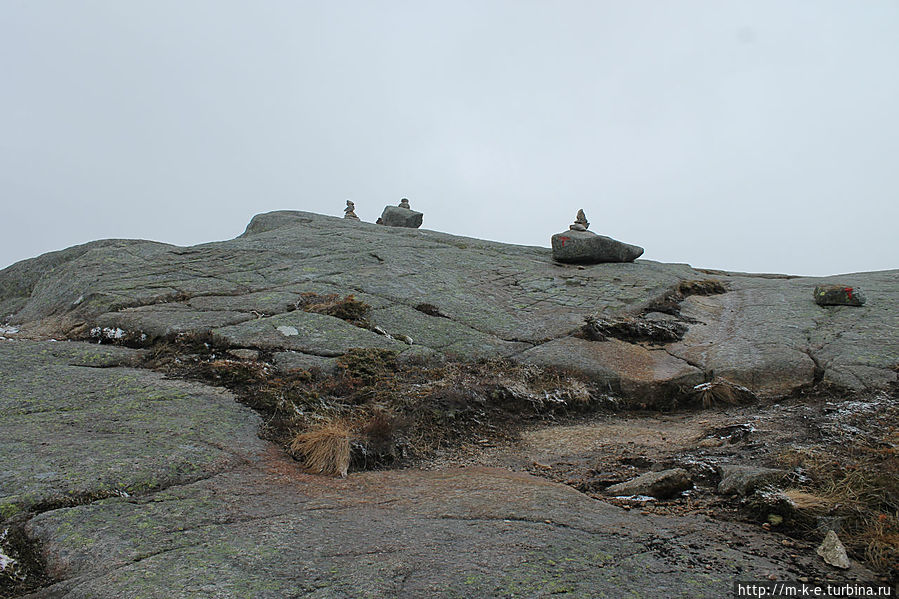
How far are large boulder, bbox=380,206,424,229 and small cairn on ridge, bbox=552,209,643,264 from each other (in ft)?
29.9

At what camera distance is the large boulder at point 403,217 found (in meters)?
24.6

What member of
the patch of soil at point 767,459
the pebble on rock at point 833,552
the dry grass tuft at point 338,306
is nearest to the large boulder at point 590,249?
the dry grass tuft at point 338,306

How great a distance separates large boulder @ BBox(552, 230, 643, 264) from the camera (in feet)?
55.3

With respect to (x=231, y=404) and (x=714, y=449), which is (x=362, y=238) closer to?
(x=231, y=404)

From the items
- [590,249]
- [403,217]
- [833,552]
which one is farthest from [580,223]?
[833,552]

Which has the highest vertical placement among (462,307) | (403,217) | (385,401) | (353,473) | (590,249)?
(403,217)

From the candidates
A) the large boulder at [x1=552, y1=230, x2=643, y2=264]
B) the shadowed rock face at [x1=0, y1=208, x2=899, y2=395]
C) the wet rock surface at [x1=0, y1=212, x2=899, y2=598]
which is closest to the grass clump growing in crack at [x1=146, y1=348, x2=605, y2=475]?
the wet rock surface at [x1=0, y1=212, x2=899, y2=598]

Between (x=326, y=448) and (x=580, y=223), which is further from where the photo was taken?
(x=580, y=223)

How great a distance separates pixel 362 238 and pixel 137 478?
12930mm

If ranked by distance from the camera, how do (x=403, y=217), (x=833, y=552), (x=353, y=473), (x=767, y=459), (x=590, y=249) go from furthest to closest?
1. (x=403, y=217)
2. (x=590, y=249)
3. (x=353, y=473)
4. (x=767, y=459)
5. (x=833, y=552)

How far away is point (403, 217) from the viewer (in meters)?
24.7

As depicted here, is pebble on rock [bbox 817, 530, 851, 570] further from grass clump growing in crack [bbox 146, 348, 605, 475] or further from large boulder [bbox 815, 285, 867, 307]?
large boulder [bbox 815, 285, 867, 307]

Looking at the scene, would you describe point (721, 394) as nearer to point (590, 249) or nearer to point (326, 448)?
point (326, 448)

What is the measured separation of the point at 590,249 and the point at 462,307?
6.48 metres
